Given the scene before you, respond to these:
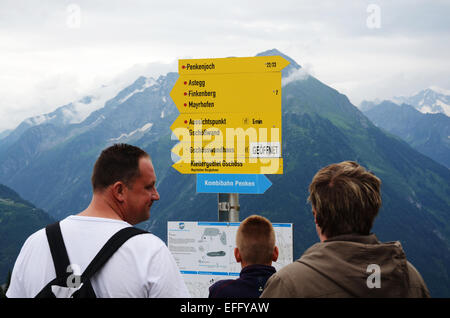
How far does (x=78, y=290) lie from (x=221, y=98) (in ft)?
13.4

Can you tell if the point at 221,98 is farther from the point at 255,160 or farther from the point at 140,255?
the point at 140,255

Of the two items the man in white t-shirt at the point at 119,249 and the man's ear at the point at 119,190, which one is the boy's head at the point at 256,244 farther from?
the man's ear at the point at 119,190

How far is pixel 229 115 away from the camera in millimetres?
6172

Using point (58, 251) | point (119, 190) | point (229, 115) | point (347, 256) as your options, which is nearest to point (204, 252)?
point (229, 115)

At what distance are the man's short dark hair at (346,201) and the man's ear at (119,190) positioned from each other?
3.56 ft

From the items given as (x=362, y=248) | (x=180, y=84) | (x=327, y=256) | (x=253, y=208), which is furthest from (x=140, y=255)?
(x=253, y=208)

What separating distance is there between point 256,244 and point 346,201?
1245mm

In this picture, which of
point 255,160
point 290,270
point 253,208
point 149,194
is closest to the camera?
point 290,270

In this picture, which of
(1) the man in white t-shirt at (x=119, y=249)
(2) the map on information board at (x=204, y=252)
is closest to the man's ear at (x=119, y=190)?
(1) the man in white t-shirt at (x=119, y=249)

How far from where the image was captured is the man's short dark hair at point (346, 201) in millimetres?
2584
